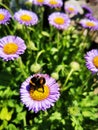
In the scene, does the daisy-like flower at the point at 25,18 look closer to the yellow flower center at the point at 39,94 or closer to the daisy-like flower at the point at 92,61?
the daisy-like flower at the point at 92,61

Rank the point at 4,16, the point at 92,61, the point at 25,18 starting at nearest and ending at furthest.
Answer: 1. the point at 92,61
2. the point at 4,16
3. the point at 25,18

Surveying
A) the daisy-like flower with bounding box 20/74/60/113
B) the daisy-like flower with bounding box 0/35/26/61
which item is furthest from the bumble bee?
the daisy-like flower with bounding box 0/35/26/61

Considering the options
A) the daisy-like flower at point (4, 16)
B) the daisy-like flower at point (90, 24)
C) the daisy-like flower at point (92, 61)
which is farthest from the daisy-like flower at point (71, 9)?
the daisy-like flower at point (92, 61)

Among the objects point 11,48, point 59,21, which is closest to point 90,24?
point 59,21

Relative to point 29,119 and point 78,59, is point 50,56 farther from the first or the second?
point 29,119

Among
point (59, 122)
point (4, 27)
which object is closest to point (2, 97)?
point (59, 122)

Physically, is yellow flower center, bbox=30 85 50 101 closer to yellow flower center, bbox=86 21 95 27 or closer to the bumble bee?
the bumble bee

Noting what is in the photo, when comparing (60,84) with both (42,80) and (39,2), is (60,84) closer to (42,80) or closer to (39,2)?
(42,80)
